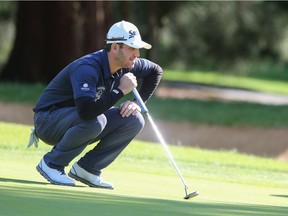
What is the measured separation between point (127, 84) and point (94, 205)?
1593 millimetres

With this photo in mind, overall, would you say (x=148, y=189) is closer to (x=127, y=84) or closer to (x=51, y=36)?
(x=127, y=84)

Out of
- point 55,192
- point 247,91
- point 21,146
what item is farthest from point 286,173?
point 247,91

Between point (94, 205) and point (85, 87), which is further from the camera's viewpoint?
point (85, 87)

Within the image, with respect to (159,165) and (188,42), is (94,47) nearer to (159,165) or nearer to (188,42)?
(159,165)

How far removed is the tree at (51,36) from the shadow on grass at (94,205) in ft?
61.5

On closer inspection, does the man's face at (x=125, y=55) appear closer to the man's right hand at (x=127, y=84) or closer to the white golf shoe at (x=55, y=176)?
the man's right hand at (x=127, y=84)

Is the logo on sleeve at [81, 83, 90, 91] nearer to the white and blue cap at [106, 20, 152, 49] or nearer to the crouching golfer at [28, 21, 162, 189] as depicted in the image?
the crouching golfer at [28, 21, 162, 189]

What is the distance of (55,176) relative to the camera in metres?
8.10

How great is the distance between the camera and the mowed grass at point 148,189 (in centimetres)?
650

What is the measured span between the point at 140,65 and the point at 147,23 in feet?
86.0

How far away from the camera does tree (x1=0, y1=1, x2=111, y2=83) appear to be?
26172 millimetres

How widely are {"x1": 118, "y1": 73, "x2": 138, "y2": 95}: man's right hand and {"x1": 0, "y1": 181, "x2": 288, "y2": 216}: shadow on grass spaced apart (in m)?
0.90

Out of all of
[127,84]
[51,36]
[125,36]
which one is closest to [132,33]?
[125,36]

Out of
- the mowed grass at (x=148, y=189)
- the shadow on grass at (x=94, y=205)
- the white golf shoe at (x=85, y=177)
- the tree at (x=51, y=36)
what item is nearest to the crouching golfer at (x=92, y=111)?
the white golf shoe at (x=85, y=177)
